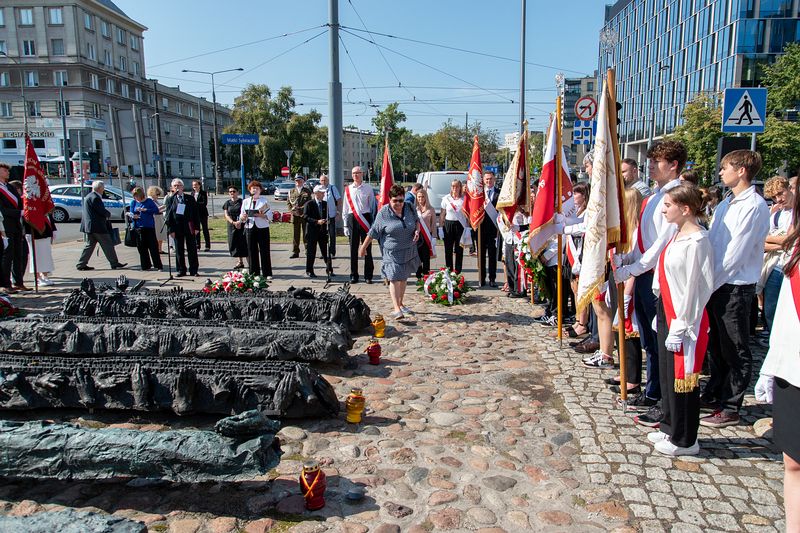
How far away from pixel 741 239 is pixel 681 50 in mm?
65992

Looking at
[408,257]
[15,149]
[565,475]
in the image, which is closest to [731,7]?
[408,257]

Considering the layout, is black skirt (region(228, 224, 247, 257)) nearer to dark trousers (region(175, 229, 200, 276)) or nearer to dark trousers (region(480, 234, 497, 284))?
dark trousers (region(175, 229, 200, 276))

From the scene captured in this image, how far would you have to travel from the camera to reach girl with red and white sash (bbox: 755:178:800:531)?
264cm

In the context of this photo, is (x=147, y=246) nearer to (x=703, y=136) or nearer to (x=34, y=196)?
(x=34, y=196)

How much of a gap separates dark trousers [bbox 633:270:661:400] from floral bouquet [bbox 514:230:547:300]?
2.97 meters

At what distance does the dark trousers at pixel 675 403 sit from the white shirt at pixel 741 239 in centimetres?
81

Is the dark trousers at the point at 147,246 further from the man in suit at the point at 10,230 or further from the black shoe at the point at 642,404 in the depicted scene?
the black shoe at the point at 642,404

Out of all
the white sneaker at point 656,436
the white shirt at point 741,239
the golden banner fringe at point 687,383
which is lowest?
the white sneaker at point 656,436

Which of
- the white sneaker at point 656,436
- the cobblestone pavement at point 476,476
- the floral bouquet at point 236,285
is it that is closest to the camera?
the cobblestone pavement at point 476,476

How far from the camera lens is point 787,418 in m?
2.72

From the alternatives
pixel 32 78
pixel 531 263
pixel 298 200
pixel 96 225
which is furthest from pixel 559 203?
pixel 32 78

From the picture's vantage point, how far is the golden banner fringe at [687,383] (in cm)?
396

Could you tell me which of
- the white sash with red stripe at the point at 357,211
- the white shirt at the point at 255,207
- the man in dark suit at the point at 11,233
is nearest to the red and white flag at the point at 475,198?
the white sash with red stripe at the point at 357,211

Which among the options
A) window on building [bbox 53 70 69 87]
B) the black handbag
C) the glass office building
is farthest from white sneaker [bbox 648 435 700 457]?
Answer: window on building [bbox 53 70 69 87]
